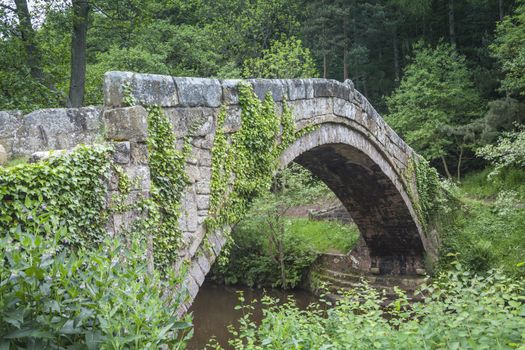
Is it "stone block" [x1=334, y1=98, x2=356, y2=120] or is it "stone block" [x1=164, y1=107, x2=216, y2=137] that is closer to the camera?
"stone block" [x1=164, y1=107, x2=216, y2=137]

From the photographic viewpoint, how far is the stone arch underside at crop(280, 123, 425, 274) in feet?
27.2

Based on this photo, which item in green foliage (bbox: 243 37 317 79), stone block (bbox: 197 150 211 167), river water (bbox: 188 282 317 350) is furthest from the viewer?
green foliage (bbox: 243 37 317 79)

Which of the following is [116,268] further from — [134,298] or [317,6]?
[317,6]

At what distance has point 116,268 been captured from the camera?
2336 millimetres

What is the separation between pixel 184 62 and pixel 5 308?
14731mm

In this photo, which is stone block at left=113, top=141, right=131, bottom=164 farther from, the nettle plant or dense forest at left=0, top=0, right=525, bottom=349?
the nettle plant

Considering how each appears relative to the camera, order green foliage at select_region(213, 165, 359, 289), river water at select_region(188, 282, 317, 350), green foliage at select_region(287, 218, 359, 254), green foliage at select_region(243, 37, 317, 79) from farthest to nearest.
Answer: green foliage at select_region(243, 37, 317, 79)
green foliage at select_region(287, 218, 359, 254)
green foliage at select_region(213, 165, 359, 289)
river water at select_region(188, 282, 317, 350)

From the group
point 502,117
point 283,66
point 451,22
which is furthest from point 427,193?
point 451,22

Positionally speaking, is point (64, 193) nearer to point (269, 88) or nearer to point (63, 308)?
point (63, 308)

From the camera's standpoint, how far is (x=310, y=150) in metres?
8.47

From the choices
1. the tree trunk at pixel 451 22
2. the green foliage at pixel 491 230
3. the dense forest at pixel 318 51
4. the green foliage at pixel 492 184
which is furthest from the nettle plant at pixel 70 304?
the tree trunk at pixel 451 22

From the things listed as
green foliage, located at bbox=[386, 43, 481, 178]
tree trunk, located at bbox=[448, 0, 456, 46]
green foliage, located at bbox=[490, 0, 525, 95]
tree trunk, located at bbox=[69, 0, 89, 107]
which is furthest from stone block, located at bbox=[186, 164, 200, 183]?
tree trunk, located at bbox=[448, 0, 456, 46]

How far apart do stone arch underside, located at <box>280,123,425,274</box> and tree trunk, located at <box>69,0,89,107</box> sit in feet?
12.4

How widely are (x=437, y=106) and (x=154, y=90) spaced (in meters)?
13.2
